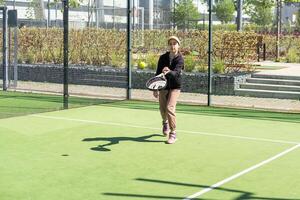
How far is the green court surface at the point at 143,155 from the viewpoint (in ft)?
23.1

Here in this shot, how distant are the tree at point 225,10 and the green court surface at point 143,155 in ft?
177

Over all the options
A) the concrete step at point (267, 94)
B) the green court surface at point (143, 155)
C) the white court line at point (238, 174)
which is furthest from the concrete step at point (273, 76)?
the white court line at point (238, 174)

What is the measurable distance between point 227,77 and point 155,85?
28.5 feet

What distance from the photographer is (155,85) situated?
31.6 ft

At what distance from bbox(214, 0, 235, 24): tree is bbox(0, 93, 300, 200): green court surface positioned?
2126 inches

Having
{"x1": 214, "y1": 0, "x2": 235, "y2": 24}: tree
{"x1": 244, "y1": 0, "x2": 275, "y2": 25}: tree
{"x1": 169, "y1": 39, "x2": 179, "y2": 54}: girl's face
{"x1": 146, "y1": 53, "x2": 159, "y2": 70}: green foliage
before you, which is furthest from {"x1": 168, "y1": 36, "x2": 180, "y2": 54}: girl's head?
{"x1": 244, "y1": 0, "x2": 275, "y2": 25}: tree

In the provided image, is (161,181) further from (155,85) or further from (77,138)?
(77,138)

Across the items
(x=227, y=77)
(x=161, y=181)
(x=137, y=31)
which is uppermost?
(x=137, y=31)

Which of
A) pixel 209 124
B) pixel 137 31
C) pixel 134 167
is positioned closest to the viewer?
pixel 134 167

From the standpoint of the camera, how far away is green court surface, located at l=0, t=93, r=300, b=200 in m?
7.04

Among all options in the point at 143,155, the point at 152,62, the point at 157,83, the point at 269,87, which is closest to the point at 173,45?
the point at 157,83

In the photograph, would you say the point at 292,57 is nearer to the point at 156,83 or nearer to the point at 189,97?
the point at 189,97

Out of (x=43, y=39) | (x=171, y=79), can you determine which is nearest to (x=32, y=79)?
Answer: (x=43, y=39)

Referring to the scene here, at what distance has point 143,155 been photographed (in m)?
9.06
